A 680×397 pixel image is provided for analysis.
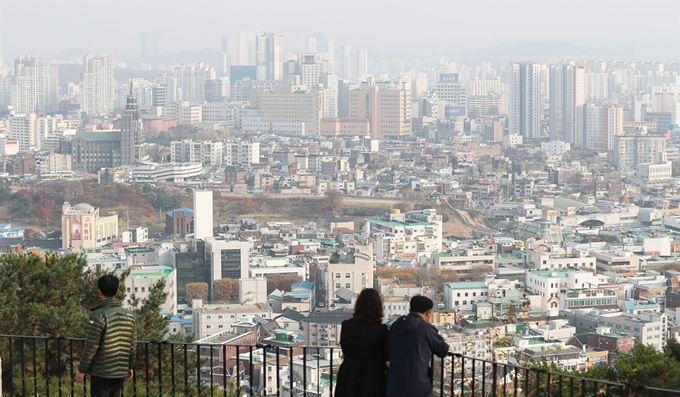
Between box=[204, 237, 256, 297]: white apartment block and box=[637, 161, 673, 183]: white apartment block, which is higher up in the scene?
box=[637, 161, 673, 183]: white apartment block

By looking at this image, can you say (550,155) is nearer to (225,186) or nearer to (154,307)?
(225,186)

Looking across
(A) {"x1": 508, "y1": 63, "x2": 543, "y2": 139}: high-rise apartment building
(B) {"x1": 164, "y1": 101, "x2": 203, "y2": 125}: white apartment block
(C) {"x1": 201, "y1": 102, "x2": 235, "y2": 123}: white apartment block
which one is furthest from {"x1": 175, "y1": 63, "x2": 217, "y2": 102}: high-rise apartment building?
(A) {"x1": 508, "y1": 63, "x2": 543, "y2": 139}: high-rise apartment building

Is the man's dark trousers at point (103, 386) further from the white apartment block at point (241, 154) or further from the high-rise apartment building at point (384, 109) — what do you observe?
the high-rise apartment building at point (384, 109)

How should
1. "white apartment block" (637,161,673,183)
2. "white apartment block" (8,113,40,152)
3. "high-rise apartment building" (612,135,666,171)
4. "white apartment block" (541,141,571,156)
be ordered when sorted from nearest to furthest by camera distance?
1. "white apartment block" (637,161,673,183)
2. "high-rise apartment building" (612,135,666,171)
3. "white apartment block" (541,141,571,156)
4. "white apartment block" (8,113,40,152)

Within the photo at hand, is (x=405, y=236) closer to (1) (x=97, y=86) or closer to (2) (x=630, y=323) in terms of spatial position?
(2) (x=630, y=323)

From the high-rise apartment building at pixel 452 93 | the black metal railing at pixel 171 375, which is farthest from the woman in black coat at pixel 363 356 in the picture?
the high-rise apartment building at pixel 452 93

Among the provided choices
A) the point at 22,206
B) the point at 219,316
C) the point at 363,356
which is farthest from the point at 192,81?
the point at 363,356

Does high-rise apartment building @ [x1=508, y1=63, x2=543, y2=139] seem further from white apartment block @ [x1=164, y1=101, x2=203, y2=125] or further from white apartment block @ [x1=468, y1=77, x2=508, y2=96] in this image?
A: white apartment block @ [x1=164, y1=101, x2=203, y2=125]
